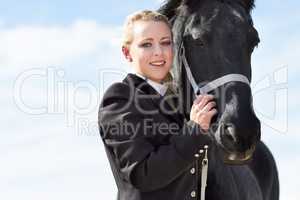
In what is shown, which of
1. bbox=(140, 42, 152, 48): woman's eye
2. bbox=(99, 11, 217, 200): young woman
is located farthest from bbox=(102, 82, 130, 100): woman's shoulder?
bbox=(140, 42, 152, 48): woman's eye

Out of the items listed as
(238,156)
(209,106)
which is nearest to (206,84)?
(209,106)

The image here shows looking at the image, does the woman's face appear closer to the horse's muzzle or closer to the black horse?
the black horse

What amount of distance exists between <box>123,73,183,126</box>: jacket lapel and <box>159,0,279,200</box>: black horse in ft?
0.61

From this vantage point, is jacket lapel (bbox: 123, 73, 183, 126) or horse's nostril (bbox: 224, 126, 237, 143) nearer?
horse's nostril (bbox: 224, 126, 237, 143)

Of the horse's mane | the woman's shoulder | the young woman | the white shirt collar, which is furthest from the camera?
the horse's mane

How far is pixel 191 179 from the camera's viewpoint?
3916 millimetres

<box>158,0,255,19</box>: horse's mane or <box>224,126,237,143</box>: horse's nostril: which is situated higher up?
<box>158,0,255,19</box>: horse's mane

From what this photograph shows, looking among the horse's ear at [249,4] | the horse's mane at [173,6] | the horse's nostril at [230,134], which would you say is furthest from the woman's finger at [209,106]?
the horse's ear at [249,4]

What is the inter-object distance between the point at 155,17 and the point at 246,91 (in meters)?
0.73

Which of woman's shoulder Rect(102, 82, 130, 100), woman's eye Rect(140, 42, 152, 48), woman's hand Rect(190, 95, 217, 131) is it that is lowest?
woman's hand Rect(190, 95, 217, 131)

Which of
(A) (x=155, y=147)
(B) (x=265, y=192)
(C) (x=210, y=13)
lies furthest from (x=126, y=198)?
(B) (x=265, y=192)

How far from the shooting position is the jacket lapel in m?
3.91

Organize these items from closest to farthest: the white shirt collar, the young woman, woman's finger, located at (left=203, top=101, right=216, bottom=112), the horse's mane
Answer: the young woman
woman's finger, located at (left=203, top=101, right=216, bottom=112)
the white shirt collar
the horse's mane

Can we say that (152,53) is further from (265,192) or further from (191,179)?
(265,192)
